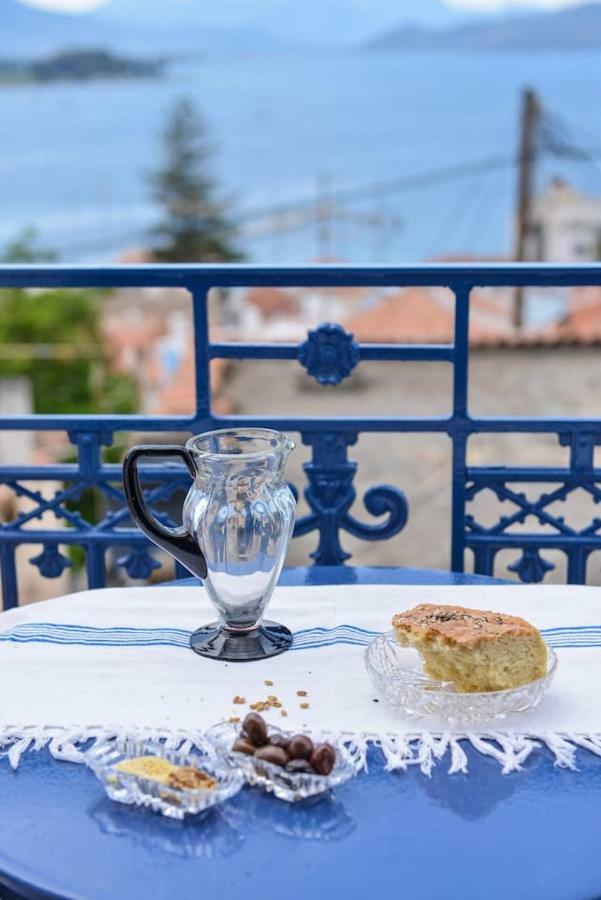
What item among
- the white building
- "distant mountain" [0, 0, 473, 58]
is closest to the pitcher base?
the white building

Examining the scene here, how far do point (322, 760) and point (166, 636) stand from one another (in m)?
0.37

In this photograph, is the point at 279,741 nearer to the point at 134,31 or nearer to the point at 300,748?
the point at 300,748

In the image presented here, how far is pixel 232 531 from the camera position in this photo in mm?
1107

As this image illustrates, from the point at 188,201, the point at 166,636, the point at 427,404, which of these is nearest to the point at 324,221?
the point at 188,201

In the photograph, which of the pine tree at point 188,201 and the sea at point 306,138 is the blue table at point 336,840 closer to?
the pine tree at point 188,201

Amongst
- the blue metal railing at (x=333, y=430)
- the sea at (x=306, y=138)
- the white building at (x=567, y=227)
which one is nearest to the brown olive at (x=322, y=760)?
the blue metal railing at (x=333, y=430)

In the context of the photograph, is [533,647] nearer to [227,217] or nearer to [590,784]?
[590,784]

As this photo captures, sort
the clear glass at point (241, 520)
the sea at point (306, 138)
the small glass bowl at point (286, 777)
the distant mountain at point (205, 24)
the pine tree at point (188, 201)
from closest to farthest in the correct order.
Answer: the small glass bowl at point (286, 777)
the clear glass at point (241, 520)
the pine tree at point (188, 201)
the sea at point (306, 138)
the distant mountain at point (205, 24)

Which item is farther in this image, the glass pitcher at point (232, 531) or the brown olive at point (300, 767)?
the glass pitcher at point (232, 531)

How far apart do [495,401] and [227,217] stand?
86.7 ft

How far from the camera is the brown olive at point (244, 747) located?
91 centimetres

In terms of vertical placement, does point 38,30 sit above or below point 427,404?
above

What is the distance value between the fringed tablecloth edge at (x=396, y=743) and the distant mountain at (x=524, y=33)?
65225 mm

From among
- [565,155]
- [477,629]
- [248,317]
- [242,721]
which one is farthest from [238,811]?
[248,317]
